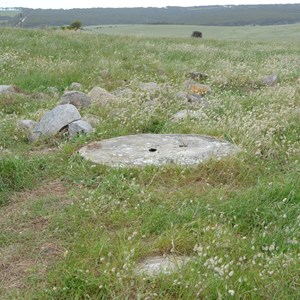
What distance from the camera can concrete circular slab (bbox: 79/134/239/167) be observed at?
541cm

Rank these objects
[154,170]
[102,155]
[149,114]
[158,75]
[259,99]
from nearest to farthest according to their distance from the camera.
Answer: [154,170] → [102,155] → [149,114] → [259,99] → [158,75]

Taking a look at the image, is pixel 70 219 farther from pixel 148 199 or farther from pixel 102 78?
pixel 102 78

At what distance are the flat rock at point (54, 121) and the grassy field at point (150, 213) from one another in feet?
0.49

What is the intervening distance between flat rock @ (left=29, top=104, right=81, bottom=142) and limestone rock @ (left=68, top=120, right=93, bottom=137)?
119 millimetres

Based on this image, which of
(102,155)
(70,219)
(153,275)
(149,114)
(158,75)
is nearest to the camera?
(153,275)

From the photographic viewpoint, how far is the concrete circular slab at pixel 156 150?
541 cm

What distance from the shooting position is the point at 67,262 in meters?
3.40

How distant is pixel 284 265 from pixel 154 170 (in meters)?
2.16

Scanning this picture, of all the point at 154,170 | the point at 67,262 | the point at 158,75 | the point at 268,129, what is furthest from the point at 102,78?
the point at 67,262

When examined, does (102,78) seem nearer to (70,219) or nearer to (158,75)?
(158,75)

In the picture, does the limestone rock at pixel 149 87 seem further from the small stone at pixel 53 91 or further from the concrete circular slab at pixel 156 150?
the concrete circular slab at pixel 156 150

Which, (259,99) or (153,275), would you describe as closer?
(153,275)

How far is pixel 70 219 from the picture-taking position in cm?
412

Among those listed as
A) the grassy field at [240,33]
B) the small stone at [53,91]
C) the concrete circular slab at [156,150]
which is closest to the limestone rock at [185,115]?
the concrete circular slab at [156,150]
